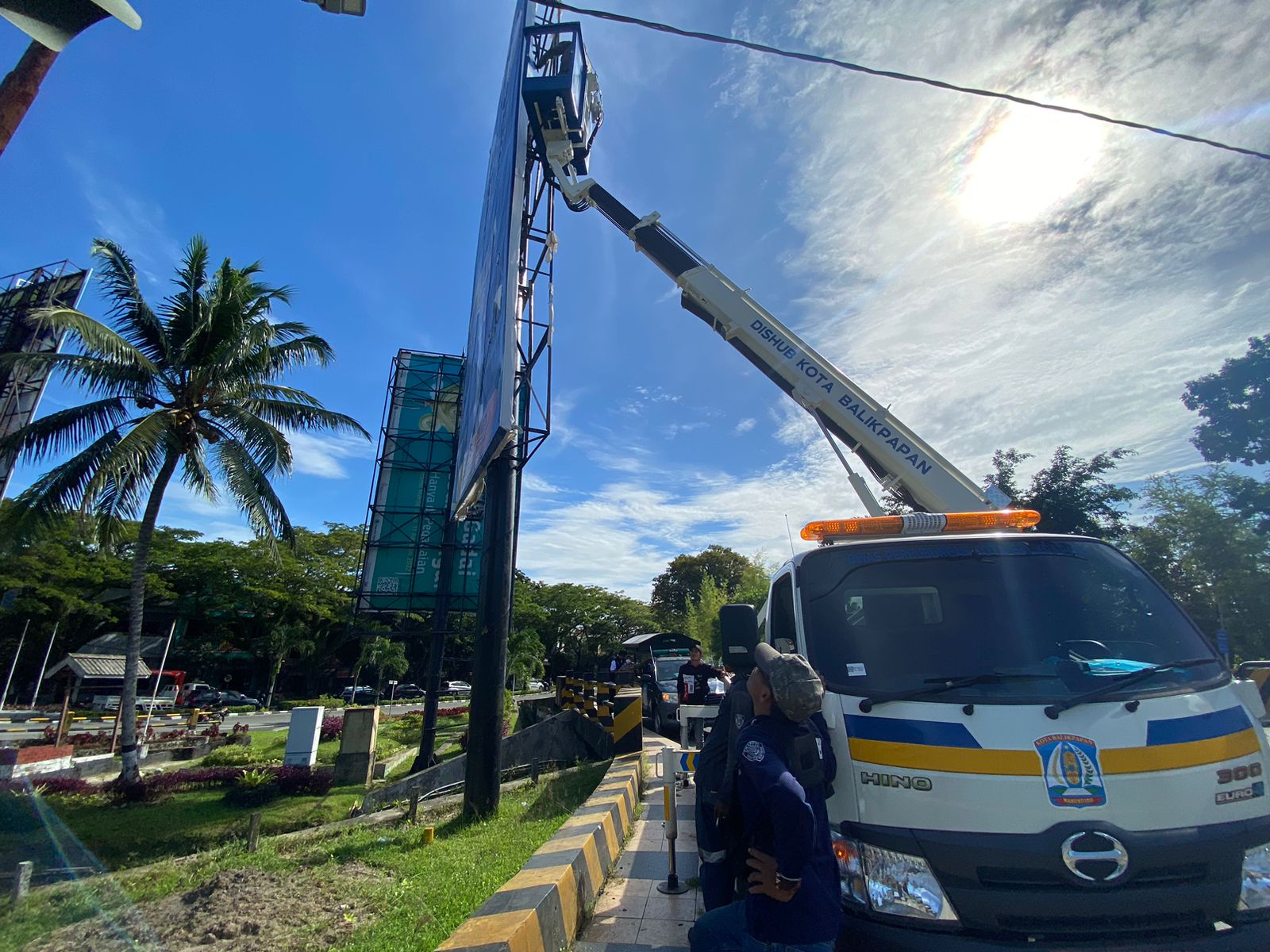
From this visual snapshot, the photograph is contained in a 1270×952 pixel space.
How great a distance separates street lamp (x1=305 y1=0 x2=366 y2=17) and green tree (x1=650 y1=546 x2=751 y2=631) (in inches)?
1684

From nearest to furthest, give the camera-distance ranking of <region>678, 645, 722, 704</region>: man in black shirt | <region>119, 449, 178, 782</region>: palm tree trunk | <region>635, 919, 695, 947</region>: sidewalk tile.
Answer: <region>635, 919, 695, 947</region>: sidewalk tile → <region>678, 645, 722, 704</region>: man in black shirt → <region>119, 449, 178, 782</region>: palm tree trunk

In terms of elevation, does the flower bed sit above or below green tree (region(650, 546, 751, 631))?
below

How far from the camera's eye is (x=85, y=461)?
10.6 m

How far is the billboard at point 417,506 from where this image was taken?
13906 mm

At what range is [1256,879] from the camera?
6.96 feet

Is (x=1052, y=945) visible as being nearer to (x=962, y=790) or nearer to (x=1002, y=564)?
(x=962, y=790)

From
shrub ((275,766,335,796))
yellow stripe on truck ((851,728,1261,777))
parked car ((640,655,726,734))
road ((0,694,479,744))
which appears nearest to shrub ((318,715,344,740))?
road ((0,694,479,744))

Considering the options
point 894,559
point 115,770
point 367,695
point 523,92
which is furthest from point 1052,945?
point 367,695

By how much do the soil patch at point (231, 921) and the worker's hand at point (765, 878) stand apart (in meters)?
2.96

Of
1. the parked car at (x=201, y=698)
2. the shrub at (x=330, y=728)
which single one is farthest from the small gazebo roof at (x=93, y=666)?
the shrub at (x=330, y=728)

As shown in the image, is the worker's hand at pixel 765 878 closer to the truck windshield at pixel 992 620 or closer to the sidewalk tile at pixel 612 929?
the truck windshield at pixel 992 620

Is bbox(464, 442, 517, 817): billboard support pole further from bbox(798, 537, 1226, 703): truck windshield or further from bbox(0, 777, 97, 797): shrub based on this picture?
bbox(0, 777, 97, 797): shrub

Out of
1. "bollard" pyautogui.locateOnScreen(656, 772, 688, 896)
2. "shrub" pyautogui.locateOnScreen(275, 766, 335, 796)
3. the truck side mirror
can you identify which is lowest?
"shrub" pyautogui.locateOnScreen(275, 766, 335, 796)

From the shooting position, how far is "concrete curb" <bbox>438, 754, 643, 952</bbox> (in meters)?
2.50
